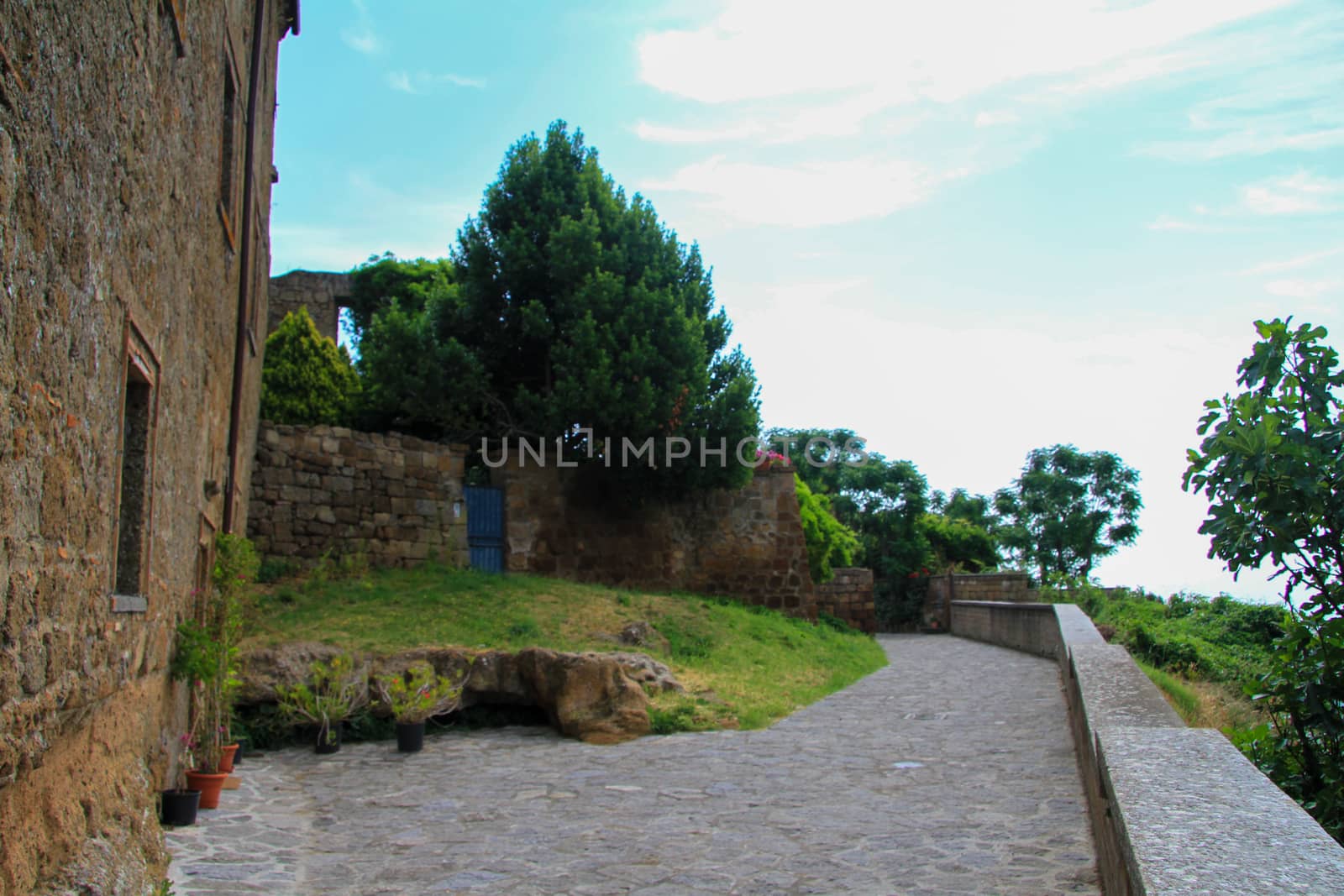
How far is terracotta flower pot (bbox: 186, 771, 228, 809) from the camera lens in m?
6.22

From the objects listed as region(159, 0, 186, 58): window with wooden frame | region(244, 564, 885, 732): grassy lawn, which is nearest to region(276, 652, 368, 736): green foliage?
region(244, 564, 885, 732): grassy lawn

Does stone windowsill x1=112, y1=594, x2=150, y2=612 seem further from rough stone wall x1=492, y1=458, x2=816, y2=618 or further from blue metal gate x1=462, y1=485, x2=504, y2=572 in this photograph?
rough stone wall x1=492, y1=458, x2=816, y2=618

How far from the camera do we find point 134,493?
4.60 meters

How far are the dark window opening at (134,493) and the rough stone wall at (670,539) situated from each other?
11.1 m

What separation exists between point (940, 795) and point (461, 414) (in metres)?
11.3

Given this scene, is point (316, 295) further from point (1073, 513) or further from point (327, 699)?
point (1073, 513)

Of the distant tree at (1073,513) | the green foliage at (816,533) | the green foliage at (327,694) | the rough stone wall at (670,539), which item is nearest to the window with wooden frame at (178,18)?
the green foliage at (327,694)

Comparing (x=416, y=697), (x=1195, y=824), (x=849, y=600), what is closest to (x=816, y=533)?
(x=849, y=600)

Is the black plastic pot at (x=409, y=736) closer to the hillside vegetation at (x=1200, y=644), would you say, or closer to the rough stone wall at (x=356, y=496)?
the rough stone wall at (x=356, y=496)

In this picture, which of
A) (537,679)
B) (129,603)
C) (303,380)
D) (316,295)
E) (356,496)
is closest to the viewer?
(129,603)

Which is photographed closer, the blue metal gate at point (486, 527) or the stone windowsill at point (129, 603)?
the stone windowsill at point (129, 603)

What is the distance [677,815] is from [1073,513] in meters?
31.8

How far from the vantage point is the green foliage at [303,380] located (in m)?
16.1

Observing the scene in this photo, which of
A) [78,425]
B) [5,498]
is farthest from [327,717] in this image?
[5,498]
